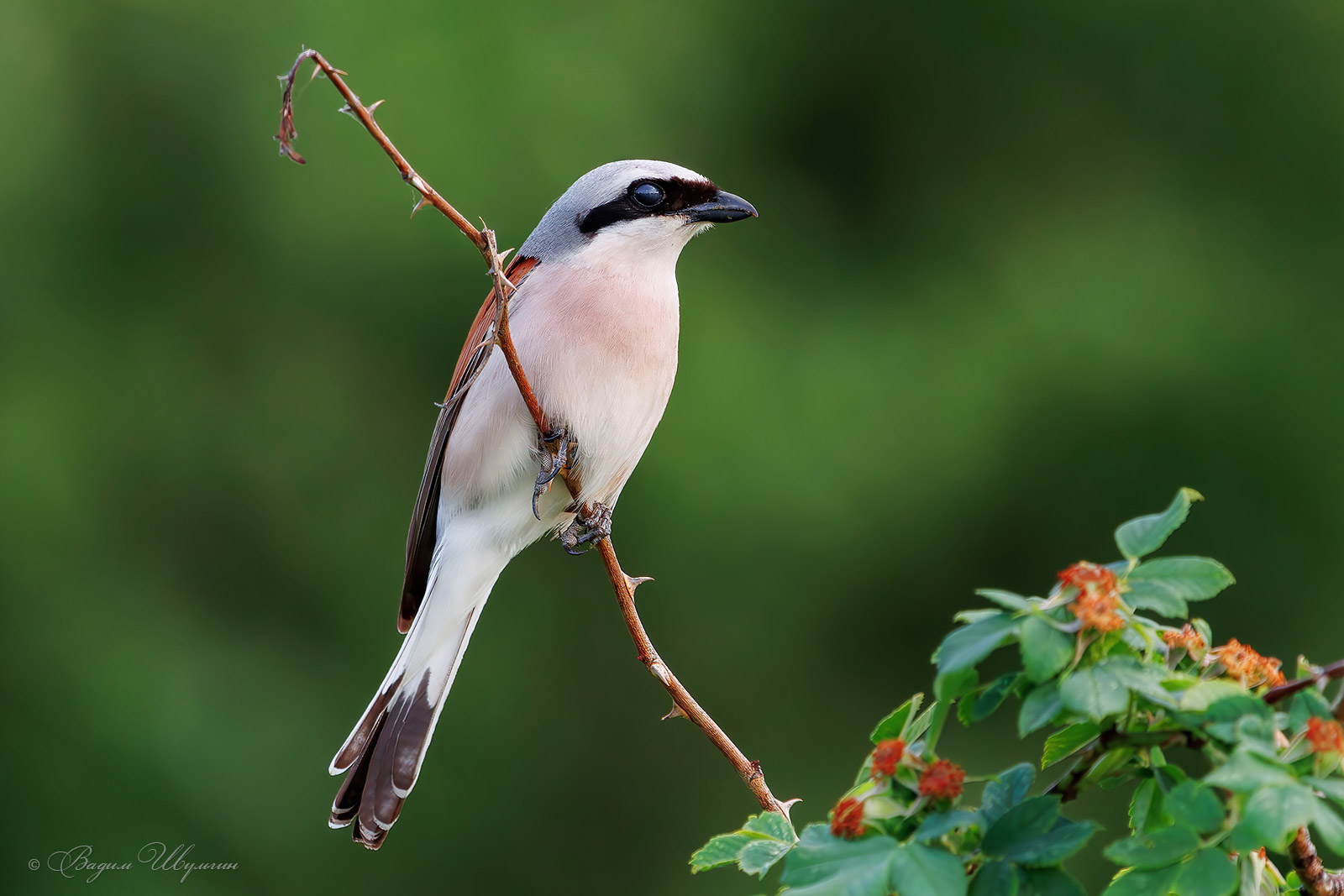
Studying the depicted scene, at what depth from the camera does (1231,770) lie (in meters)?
0.82

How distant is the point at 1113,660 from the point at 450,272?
17.1ft

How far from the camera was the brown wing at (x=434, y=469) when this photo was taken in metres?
2.88

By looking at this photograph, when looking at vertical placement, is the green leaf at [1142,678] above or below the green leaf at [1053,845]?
above

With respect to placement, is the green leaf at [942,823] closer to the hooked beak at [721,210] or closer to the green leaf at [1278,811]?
the green leaf at [1278,811]

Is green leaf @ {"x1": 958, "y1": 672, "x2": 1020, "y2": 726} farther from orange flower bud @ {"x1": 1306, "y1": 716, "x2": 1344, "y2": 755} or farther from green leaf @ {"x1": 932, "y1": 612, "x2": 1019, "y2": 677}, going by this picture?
orange flower bud @ {"x1": 1306, "y1": 716, "x2": 1344, "y2": 755}

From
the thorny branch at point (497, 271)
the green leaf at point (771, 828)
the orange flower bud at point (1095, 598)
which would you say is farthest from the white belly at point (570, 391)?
the orange flower bud at point (1095, 598)

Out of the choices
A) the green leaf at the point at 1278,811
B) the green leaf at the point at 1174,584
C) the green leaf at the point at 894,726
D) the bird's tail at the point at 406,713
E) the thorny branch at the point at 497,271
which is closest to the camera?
the green leaf at the point at 1278,811

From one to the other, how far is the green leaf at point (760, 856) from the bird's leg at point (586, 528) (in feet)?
4.47

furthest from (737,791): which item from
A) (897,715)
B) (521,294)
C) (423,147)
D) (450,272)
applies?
(897,715)

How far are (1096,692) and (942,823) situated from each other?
159 millimetres

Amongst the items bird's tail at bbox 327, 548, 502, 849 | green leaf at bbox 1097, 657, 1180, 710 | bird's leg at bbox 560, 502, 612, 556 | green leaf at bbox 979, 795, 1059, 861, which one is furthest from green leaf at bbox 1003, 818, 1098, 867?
bird's tail at bbox 327, 548, 502, 849

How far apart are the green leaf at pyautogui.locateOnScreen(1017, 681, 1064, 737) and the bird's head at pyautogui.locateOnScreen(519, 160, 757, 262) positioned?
1865 millimetres

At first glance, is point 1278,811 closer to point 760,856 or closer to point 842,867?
point 842,867

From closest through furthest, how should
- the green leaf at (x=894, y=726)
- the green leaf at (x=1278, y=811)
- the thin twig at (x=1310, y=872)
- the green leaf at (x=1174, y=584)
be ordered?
1. the green leaf at (x=1278, y=811)
2. the green leaf at (x=1174, y=584)
3. the thin twig at (x=1310, y=872)
4. the green leaf at (x=894, y=726)
